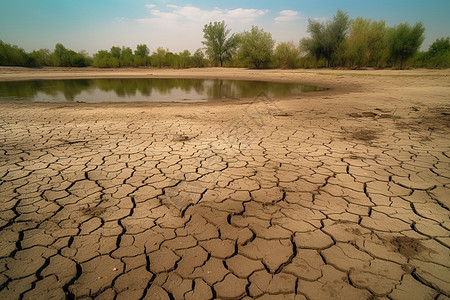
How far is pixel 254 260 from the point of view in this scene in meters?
1.54

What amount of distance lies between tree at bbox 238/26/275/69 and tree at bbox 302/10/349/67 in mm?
5004

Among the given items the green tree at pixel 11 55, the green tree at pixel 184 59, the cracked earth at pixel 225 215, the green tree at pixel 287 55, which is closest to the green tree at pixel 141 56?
the green tree at pixel 184 59

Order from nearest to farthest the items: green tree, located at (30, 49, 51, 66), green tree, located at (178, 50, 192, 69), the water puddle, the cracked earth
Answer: the cracked earth → the water puddle → green tree, located at (30, 49, 51, 66) → green tree, located at (178, 50, 192, 69)

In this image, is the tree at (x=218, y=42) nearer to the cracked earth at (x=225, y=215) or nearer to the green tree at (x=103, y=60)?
the green tree at (x=103, y=60)

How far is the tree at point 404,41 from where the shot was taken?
2120 centimetres

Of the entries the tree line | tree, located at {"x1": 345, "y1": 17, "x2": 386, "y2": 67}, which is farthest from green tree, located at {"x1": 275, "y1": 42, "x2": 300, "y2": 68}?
tree, located at {"x1": 345, "y1": 17, "x2": 386, "y2": 67}

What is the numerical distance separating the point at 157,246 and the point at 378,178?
8.82 ft

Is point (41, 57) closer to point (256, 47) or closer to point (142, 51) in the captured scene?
point (142, 51)

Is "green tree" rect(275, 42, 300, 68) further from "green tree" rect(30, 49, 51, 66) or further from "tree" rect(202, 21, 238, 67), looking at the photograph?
"green tree" rect(30, 49, 51, 66)

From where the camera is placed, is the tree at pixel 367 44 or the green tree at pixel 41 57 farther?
the green tree at pixel 41 57

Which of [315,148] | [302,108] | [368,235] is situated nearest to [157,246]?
[368,235]

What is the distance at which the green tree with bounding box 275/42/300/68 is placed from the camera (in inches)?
1168

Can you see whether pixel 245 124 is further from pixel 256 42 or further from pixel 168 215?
pixel 256 42

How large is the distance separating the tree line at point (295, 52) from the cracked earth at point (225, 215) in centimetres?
2504
